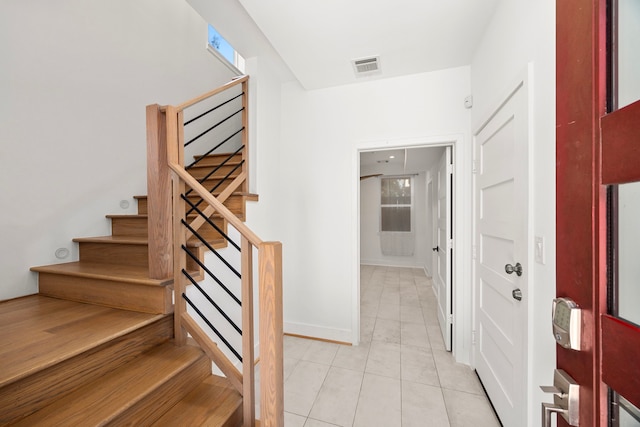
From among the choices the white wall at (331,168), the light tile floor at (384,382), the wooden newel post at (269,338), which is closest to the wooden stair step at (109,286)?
the wooden newel post at (269,338)

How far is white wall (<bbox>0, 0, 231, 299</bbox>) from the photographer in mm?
1639

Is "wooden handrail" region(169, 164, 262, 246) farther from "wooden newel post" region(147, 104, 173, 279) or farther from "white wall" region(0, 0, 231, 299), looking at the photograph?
"white wall" region(0, 0, 231, 299)

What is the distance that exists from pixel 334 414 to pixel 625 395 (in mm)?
1689

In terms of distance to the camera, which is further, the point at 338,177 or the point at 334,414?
the point at 338,177

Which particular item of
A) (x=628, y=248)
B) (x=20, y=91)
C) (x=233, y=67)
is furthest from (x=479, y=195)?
(x=233, y=67)

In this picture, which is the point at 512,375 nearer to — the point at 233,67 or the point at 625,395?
the point at 625,395

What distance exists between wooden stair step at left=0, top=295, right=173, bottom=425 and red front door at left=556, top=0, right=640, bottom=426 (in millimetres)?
1619

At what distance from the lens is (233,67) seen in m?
3.69

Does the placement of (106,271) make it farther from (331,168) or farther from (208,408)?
(331,168)

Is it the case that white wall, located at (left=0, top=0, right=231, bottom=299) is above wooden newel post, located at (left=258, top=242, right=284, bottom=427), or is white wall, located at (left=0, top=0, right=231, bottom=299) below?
above

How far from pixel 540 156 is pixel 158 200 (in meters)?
1.94

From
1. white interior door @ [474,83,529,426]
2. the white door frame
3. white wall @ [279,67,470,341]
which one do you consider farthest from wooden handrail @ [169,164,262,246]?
the white door frame

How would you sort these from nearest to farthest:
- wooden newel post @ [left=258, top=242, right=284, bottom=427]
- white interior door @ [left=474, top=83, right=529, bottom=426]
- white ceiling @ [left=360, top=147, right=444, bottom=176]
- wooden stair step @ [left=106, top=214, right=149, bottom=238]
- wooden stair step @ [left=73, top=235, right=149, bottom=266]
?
wooden newel post @ [left=258, top=242, right=284, bottom=427] < white interior door @ [left=474, top=83, right=529, bottom=426] < wooden stair step @ [left=73, top=235, right=149, bottom=266] < wooden stair step @ [left=106, top=214, right=149, bottom=238] < white ceiling @ [left=360, top=147, right=444, bottom=176]

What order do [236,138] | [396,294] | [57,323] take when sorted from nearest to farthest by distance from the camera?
[57,323] → [236,138] → [396,294]
